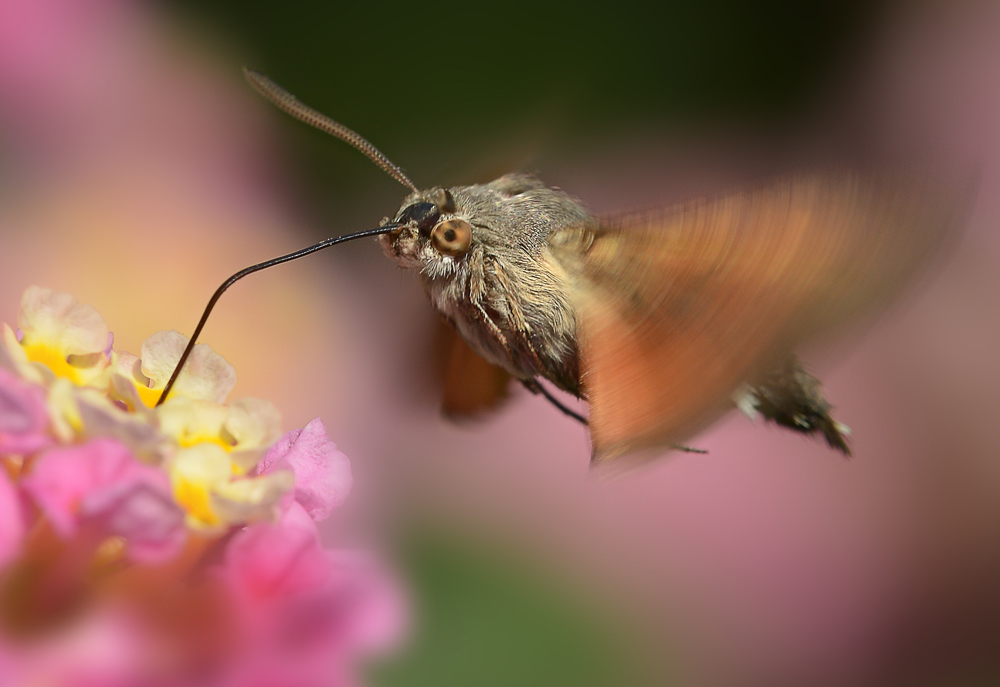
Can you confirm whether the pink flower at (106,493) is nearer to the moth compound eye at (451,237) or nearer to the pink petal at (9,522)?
the pink petal at (9,522)

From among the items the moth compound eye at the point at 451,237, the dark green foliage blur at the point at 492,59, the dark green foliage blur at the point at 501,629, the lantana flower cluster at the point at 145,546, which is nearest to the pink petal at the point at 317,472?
the lantana flower cluster at the point at 145,546

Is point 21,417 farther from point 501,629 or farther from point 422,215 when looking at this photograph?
point 501,629

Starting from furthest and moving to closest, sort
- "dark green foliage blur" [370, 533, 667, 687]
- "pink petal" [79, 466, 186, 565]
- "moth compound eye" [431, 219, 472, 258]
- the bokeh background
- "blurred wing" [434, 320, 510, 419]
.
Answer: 1. the bokeh background
2. "dark green foliage blur" [370, 533, 667, 687]
3. "blurred wing" [434, 320, 510, 419]
4. "moth compound eye" [431, 219, 472, 258]
5. "pink petal" [79, 466, 186, 565]

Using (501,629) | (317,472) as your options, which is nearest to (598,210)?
(501,629)

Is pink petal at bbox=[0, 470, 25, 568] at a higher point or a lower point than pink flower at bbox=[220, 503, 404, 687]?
lower

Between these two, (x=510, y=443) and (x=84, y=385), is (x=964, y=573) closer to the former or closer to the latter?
(x=510, y=443)

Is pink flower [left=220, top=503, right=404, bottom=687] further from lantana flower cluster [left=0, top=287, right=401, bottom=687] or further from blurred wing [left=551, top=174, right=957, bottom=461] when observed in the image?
blurred wing [left=551, top=174, right=957, bottom=461]

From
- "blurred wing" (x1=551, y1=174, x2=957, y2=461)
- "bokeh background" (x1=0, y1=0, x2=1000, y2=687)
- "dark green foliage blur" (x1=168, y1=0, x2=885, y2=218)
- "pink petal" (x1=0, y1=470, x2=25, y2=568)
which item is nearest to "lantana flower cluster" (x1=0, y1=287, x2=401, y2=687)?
"pink petal" (x1=0, y1=470, x2=25, y2=568)
